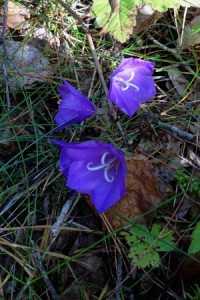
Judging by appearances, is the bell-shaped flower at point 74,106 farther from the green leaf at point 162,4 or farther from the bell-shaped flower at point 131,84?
the green leaf at point 162,4

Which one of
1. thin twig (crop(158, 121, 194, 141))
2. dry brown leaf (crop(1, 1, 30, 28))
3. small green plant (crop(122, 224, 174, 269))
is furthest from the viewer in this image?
dry brown leaf (crop(1, 1, 30, 28))

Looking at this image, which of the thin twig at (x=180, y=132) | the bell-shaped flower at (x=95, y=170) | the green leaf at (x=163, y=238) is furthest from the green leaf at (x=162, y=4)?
the green leaf at (x=163, y=238)

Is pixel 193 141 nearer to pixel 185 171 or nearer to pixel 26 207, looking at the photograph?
pixel 185 171

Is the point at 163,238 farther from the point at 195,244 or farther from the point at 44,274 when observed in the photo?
the point at 44,274

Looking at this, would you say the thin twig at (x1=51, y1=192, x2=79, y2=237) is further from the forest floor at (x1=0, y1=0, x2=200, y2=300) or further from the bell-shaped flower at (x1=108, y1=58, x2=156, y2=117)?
the bell-shaped flower at (x1=108, y1=58, x2=156, y2=117)

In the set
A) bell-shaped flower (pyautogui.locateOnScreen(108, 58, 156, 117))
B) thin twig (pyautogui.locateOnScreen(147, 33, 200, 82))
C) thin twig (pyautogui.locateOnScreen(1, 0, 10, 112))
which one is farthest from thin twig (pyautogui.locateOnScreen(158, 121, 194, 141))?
thin twig (pyautogui.locateOnScreen(1, 0, 10, 112))

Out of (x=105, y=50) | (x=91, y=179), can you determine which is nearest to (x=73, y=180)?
(x=91, y=179)
